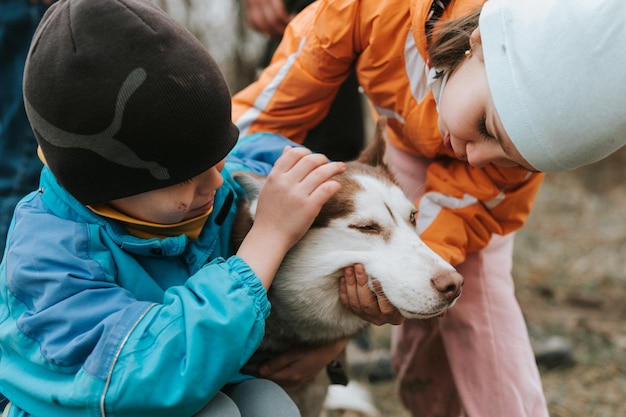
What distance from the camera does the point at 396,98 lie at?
7.64 ft

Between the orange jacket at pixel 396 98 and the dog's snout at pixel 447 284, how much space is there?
0.47 meters

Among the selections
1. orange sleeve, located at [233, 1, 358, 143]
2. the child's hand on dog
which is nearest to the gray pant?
the child's hand on dog

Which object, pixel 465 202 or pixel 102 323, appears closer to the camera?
pixel 102 323

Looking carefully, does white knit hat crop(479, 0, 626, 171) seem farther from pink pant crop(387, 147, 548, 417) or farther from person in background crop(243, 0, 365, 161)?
person in background crop(243, 0, 365, 161)

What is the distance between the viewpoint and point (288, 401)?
1929 mm

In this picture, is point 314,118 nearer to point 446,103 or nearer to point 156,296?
point 446,103

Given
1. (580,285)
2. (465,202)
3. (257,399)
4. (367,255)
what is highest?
(367,255)

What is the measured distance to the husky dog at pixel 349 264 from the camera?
1.80 meters

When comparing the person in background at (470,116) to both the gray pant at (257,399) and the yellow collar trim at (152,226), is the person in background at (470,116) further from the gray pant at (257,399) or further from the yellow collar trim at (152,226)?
the yellow collar trim at (152,226)

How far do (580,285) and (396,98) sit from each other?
2667 mm

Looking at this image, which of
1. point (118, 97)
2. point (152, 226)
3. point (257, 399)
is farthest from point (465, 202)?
point (118, 97)

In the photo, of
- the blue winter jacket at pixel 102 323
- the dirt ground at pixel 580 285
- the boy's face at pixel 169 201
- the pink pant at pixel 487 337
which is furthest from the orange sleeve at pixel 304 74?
the dirt ground at pixel 580 285

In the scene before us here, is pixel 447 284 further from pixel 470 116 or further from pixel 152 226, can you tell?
pixel 152 226

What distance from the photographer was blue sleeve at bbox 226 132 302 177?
2305mm
